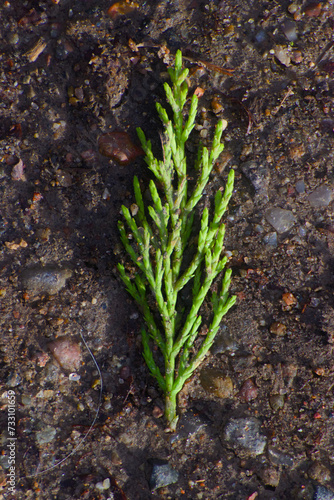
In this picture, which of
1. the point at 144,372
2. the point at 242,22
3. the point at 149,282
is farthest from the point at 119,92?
the point at 144,372

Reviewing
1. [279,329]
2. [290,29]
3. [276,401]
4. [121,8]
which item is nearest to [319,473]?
[276,401]

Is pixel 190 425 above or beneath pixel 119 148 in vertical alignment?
beneath

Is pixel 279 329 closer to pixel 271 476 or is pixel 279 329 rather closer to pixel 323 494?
pixel 271 476

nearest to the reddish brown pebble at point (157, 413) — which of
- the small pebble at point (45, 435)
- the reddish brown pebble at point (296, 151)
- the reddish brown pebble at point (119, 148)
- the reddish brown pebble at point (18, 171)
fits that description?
the small pebble at point (45, 435)

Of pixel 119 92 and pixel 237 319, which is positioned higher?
pixel 119 92

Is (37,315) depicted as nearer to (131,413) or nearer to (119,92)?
(131,413)

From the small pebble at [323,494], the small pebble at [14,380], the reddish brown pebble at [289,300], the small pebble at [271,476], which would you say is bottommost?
the small pebble at [323,494]

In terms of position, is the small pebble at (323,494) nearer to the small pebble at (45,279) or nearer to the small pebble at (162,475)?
the small pebble at (162,475)
